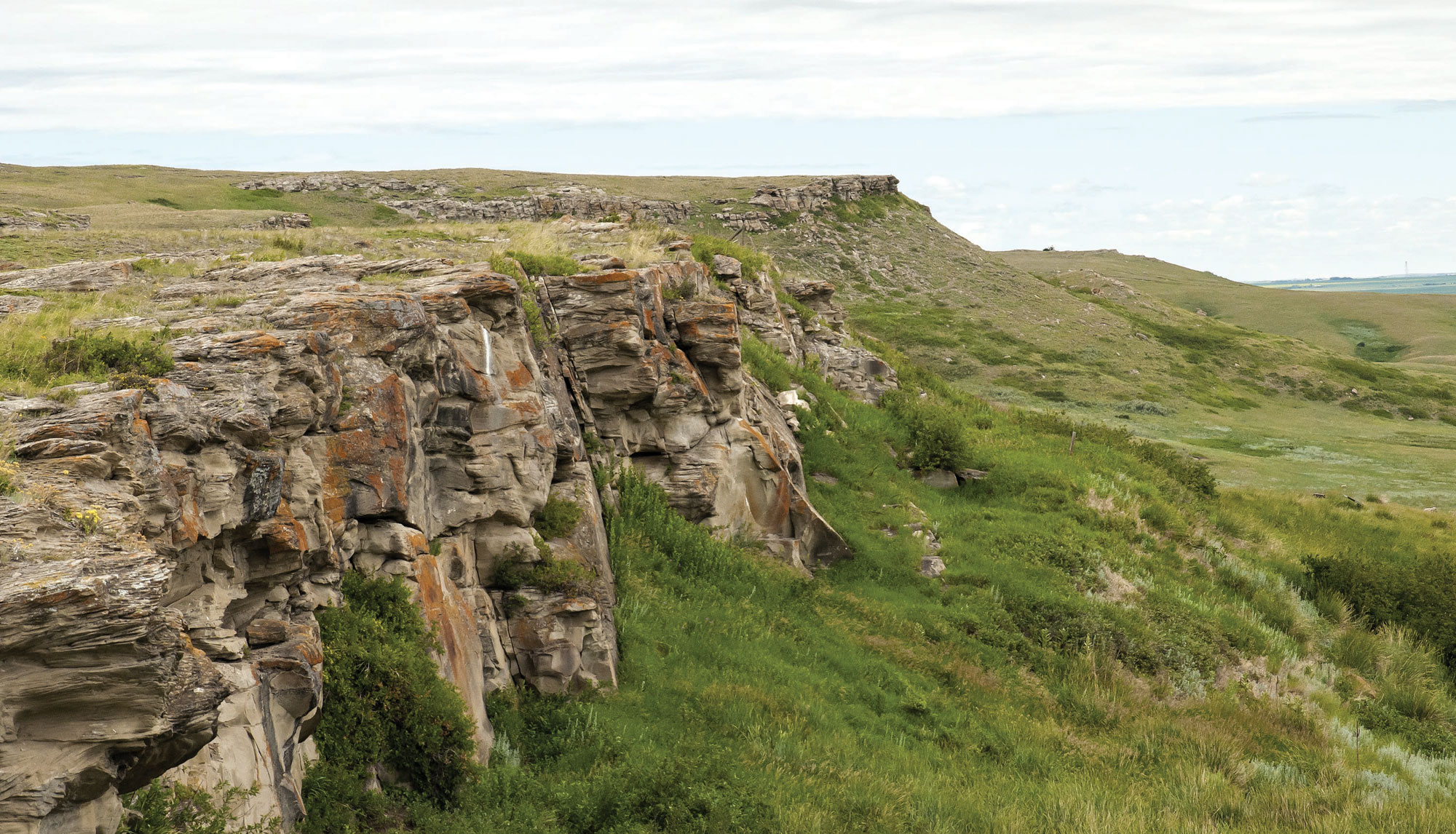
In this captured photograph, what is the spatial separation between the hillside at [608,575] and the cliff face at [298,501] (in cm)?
4

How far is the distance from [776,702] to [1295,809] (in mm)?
7721

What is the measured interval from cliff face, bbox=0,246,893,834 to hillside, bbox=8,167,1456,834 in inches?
1.6

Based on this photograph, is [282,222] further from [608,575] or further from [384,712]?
[384,712]

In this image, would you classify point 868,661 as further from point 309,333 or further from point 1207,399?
point 1207,399

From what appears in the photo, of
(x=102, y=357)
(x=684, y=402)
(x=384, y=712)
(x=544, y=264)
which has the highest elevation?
(x=544, y=264)

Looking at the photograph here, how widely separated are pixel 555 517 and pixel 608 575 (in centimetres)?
137

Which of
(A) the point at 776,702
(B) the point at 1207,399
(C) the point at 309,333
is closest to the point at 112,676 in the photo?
(C) the point at 309,333

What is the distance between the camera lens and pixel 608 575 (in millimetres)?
14148

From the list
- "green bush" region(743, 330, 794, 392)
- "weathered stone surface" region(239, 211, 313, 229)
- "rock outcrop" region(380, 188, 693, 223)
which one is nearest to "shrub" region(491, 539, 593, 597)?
"green bush" region(743, 330, 794, 392)

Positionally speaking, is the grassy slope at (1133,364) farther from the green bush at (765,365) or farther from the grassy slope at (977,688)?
the green bush at (765,365)

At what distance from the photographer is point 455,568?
11648 mm

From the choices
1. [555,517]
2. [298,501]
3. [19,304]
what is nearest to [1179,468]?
[555,517]

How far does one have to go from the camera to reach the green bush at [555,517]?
44.0ft

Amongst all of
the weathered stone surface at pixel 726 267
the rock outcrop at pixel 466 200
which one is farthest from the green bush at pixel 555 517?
the rock outcrop at pixel 466 200
